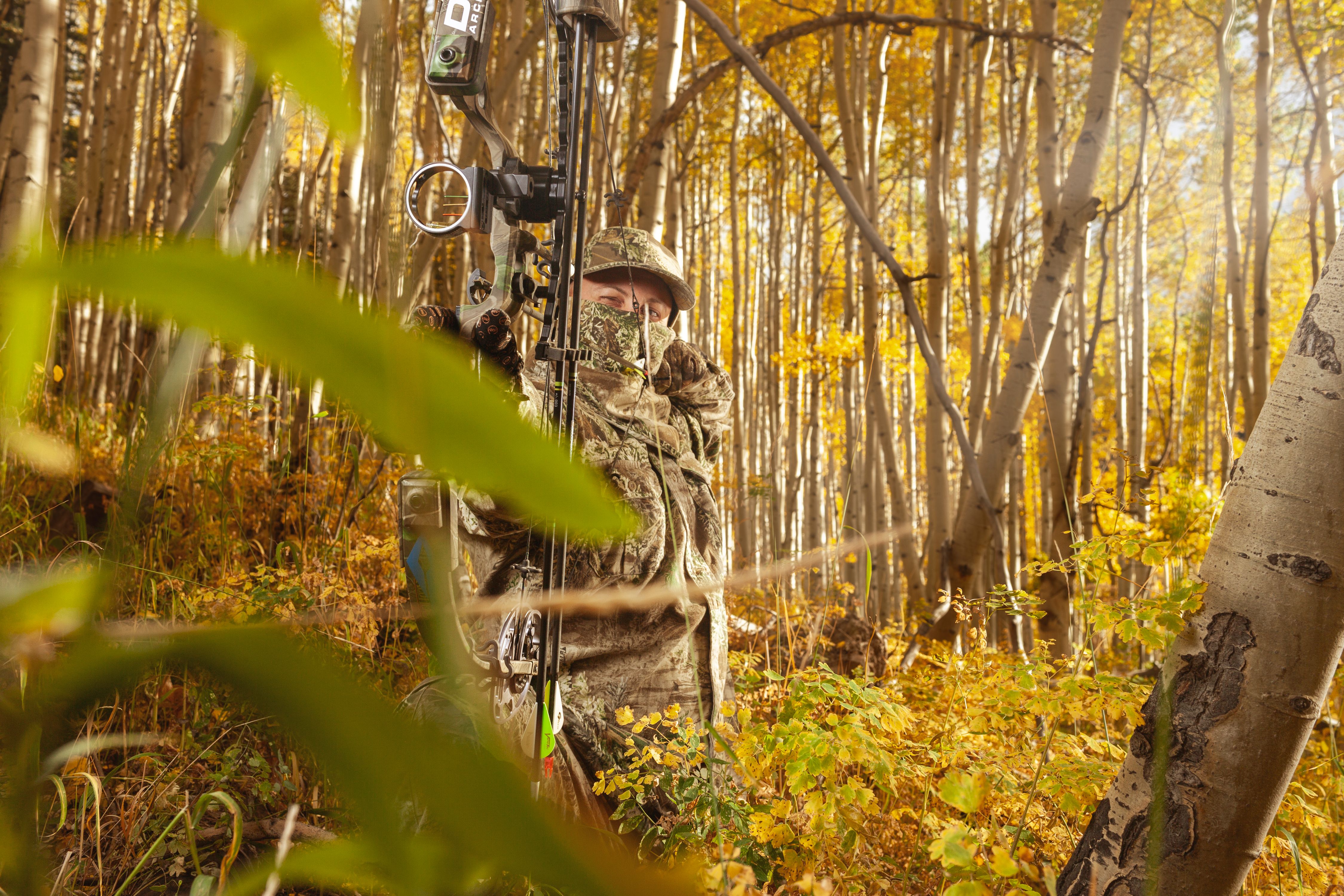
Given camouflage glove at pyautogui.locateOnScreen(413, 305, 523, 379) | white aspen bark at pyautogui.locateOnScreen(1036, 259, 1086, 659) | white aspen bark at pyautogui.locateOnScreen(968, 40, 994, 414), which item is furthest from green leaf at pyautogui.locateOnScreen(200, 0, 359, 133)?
white aspen bark at pyautogui.locateOnScreen(968, 40, 994, 414)

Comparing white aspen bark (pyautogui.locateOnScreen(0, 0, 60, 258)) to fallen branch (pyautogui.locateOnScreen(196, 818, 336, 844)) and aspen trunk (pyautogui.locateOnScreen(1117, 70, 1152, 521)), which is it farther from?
aspen trunk (pyautogui.locateOnScreen(1117, 70, 1152, 521))

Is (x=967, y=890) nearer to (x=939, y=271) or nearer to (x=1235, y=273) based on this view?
(x=939, y=271)

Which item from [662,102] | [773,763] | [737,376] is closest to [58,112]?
[662,102]

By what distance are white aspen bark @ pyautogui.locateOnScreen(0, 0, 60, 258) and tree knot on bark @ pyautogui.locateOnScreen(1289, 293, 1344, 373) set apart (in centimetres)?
348

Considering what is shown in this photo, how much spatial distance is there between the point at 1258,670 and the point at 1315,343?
36cm

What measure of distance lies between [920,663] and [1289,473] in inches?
115

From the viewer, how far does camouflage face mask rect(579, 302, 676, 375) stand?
1.79m

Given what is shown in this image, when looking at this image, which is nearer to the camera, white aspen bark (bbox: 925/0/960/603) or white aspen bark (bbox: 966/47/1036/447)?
white aspen bark (bbox: 925/0/960/603)

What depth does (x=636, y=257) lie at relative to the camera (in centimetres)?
190

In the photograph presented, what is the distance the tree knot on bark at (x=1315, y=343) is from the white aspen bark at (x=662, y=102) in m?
1.94

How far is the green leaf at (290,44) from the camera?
12 cm

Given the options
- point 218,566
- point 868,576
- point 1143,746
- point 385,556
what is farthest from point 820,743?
point 218,566

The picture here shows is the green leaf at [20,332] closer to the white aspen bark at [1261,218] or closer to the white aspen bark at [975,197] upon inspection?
the white aspen bark at [975,197]

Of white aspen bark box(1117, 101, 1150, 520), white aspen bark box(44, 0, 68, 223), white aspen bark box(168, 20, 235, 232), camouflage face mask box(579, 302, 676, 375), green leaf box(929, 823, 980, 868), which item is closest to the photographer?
green leaf box(929, 823, 980, 868)
